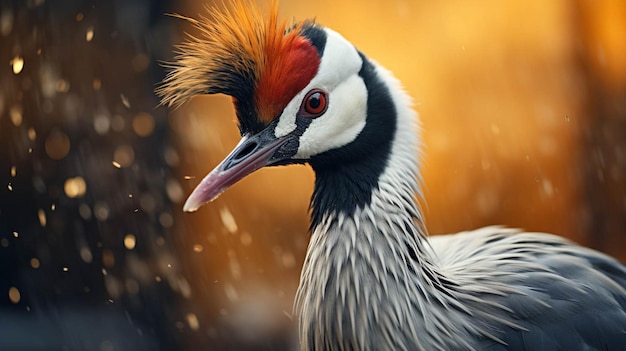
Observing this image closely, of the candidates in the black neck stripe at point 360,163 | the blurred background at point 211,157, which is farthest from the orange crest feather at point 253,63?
the blurred background at point 211,157

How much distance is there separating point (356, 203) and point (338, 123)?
0.70 ft

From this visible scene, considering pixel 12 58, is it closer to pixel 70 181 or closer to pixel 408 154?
pixel 70 181

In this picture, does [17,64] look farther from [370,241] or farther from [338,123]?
[370,241]

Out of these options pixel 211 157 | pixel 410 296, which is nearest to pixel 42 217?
pixel 211 157

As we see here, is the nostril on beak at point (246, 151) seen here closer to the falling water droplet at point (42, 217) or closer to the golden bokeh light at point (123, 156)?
the golden bokeh light at point (123, 156)

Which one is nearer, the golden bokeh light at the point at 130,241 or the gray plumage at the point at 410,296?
the gray plumage at the point at 410,296

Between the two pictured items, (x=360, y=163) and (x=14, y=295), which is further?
(x=14, y=295)

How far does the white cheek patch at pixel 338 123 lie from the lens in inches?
89.8

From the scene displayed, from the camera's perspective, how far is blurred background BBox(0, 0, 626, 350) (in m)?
4.19

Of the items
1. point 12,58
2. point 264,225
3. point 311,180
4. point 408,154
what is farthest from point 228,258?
point 408,154

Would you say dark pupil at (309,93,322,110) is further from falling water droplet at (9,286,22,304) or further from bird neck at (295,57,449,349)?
falling water droplet at (9,286,22,304)

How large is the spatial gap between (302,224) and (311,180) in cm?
22

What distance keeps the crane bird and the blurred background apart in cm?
192

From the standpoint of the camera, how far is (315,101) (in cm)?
228
